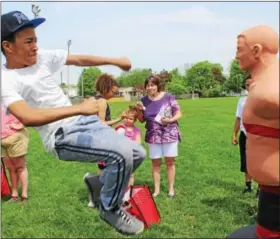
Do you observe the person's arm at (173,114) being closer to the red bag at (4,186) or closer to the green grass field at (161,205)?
the green grass field at (161,205)

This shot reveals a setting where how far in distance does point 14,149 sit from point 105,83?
178 cm

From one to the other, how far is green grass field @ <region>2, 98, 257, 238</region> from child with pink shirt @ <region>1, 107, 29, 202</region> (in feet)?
1.08

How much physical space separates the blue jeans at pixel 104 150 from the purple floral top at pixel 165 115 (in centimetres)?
311

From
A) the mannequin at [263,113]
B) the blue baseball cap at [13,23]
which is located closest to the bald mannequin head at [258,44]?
the mannequin at [263,113]

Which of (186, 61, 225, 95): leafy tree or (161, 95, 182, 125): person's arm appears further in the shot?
(186, 61, 225, 95): leafy tree

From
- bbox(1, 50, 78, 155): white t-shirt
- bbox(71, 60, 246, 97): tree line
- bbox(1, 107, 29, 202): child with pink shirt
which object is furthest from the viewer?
bbox(71, 60, 246, 97): tree line

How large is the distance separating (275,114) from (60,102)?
1789 mm

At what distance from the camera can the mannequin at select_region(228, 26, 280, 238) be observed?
3312 mm

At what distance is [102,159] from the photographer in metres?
3.93

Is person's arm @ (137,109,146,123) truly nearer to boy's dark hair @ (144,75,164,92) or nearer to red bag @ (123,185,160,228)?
boy's dark hair @ (144,75,164,92)

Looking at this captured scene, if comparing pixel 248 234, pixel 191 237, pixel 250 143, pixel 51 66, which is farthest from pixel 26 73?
pixel 191 237

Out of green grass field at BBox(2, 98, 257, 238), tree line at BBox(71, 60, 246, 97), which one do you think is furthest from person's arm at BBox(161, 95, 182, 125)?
tree line at BBox(71, 60, 246, 97)

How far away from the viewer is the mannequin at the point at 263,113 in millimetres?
3312

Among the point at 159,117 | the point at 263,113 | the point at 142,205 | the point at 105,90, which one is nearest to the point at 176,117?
the point at 159,117
